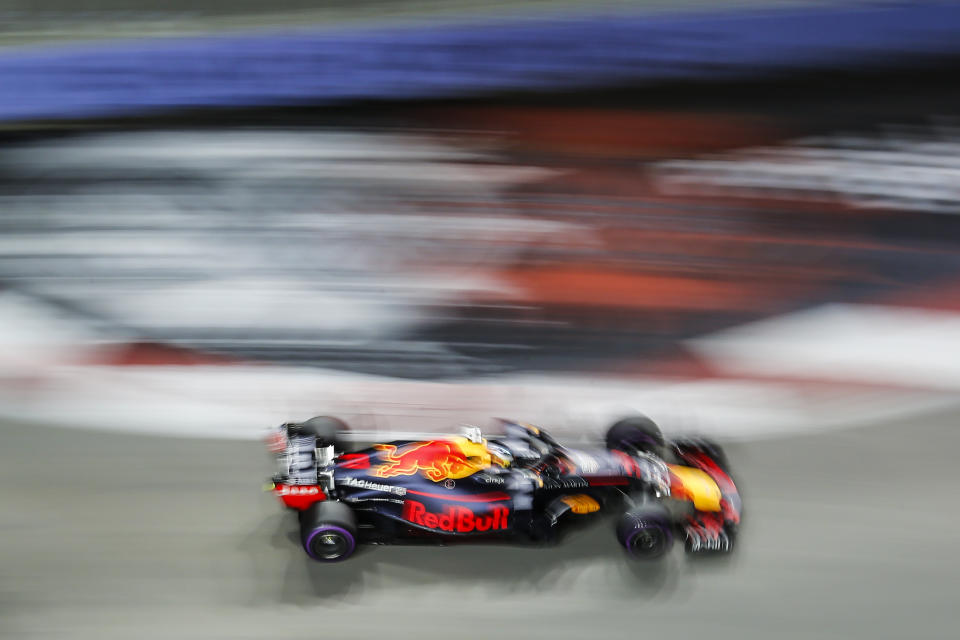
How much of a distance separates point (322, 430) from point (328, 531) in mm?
537

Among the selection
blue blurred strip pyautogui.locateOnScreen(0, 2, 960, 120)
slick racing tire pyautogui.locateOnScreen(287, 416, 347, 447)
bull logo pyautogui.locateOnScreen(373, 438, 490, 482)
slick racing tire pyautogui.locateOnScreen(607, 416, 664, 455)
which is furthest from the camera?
blue blurred strip pyautogui.locateOnScreen(0, 2, 960, 120)

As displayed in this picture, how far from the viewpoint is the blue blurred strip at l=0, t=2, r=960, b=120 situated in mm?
4031

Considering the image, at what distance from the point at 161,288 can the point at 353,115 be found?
130cm

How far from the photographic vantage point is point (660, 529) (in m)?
2.89

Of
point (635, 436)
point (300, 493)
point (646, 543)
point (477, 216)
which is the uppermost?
point (477, 216)

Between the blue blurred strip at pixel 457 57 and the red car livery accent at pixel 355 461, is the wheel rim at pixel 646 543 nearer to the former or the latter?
the red car livery accent at pixel 355 461

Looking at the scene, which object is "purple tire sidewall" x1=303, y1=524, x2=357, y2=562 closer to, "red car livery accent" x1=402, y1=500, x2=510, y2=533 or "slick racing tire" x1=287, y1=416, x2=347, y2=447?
"red car livery accent" x1=402, y1=500, x2=510, y2=533

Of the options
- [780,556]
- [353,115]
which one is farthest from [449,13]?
[780,556]

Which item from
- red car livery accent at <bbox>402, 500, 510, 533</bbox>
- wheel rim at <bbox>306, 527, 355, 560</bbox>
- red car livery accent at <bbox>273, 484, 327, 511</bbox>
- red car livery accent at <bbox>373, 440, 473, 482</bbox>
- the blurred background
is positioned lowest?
wheel rim at <bbox>306, 527, 355, 560</bbox>

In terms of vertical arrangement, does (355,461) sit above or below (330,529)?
above

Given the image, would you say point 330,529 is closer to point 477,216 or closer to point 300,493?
point 300,493

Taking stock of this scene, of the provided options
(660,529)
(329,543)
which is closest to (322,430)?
(329,543)

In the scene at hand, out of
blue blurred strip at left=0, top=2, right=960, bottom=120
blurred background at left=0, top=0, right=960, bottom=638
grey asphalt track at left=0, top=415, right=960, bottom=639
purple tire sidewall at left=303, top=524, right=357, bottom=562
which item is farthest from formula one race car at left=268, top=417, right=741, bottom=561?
blue blurred strip at left=0, top=2, right=960, bottom=120

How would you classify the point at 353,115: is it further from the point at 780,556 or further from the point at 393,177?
the point at 780,556
